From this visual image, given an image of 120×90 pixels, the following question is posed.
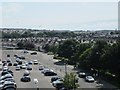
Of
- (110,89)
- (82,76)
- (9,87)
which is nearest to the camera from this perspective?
(9,87)

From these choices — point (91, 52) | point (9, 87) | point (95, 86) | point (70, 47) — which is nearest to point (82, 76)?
point (91, 52)

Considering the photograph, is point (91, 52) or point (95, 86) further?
point (91, 52)

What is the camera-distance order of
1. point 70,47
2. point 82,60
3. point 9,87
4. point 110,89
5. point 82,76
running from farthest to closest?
point 70,47
point 82,60
point 82,76
point 110,89
point 9,87

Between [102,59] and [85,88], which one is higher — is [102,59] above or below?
above

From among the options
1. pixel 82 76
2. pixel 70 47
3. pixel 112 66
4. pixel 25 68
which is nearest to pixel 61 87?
pixel 112 66

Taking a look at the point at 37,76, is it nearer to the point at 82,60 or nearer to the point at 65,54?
the point at 82,60

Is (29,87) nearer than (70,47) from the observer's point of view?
Yes

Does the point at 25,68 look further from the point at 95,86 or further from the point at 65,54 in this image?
the point at 95,86

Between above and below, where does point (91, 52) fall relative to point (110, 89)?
above

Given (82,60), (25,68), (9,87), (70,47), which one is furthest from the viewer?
(70,47)

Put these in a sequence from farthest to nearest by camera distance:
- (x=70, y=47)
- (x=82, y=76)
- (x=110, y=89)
A: (x=70, y=47), (x=82, y=76), (x=110, y=89)
